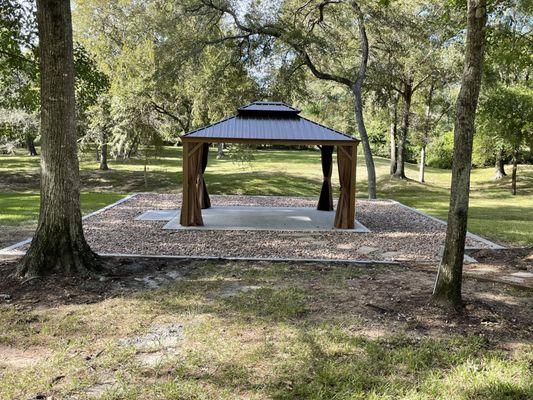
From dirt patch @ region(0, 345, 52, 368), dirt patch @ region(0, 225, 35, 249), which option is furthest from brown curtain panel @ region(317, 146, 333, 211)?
dirt patch @ region(0, 345, 52, 368)

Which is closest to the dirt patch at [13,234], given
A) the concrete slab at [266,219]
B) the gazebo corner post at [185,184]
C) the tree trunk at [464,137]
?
the concrete slab at [266,219]

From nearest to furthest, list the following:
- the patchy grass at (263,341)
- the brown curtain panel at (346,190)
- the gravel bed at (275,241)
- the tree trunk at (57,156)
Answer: the patchy grass at (263,341) < the tree trunk at (57,156) < the gravel bed at (275,241) < the brown curtain panel at (346,190)

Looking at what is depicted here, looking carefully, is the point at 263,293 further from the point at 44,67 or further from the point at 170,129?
the point at 170,129

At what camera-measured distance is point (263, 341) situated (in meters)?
Answer: 3.99

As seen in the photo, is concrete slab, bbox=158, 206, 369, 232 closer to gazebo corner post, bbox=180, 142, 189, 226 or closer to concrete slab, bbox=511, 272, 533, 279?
gazebo corner post, bbox=180, 142, 189, 226

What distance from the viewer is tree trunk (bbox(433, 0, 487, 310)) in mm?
4344

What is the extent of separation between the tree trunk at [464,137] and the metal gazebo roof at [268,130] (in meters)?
5.74

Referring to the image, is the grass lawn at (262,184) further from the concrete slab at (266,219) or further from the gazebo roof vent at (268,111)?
the gazebo roof vent at (268,111)

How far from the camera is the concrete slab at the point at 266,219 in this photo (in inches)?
399

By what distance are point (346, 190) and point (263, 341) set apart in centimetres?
672

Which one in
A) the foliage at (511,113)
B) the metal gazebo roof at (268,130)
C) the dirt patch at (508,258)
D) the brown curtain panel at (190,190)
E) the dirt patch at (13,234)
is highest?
the foliage at (511,113)

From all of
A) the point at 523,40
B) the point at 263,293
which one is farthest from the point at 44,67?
the point at 523,40

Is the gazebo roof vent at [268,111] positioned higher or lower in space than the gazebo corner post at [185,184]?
higher

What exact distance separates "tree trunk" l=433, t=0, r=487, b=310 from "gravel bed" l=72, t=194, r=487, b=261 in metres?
2.68
